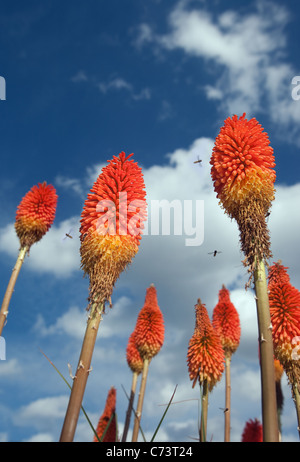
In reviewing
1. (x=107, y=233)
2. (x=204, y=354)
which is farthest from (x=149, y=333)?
(x=107, y=233)

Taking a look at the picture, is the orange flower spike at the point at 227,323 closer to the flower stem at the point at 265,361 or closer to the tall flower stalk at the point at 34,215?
the tall flower stalk at the point at 34,215

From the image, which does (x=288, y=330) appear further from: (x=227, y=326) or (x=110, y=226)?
(x=227, y=326)

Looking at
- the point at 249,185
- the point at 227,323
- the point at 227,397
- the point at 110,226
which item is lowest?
the point at 227,397

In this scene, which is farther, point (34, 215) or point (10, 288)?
point (34, 215)

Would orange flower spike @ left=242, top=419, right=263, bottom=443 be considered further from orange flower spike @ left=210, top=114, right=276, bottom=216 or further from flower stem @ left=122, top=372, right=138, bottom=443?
orange flower spike @ left=210, top=114, right=276, bottom=216

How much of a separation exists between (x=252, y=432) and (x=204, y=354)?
762 cm

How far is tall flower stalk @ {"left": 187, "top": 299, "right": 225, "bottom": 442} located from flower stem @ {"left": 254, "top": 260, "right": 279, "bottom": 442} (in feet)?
14.6

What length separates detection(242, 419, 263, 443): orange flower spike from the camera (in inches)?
606

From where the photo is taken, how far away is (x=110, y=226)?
700 cm

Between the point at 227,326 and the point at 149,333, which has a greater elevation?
the point at 227,326

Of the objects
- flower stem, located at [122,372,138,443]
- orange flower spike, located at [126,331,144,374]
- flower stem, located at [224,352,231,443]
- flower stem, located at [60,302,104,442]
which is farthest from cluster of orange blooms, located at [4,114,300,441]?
orange flower spike, located at [126,331,144,374]

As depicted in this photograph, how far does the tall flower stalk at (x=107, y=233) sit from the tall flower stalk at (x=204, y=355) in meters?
4.90
